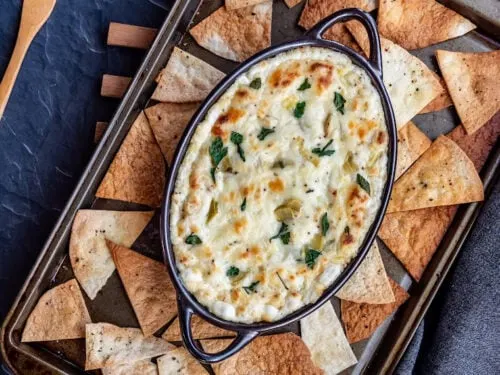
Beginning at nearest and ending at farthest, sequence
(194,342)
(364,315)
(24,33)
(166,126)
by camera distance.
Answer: (194,342)
(166,126)
(364,315)
(24,33)

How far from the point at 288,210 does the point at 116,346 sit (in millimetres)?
1058

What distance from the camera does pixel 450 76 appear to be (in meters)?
3.17

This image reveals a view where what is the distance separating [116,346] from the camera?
3131 millimetres

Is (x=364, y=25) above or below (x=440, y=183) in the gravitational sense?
above

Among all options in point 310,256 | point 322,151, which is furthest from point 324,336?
point 322,151

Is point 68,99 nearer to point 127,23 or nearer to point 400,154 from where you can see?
point 127,23

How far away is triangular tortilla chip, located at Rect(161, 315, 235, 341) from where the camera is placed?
3111mm

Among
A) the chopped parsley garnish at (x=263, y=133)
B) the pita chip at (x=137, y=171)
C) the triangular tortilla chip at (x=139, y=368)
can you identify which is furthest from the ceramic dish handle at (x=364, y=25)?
the triangular tortilla chip at (x=139, y=368)

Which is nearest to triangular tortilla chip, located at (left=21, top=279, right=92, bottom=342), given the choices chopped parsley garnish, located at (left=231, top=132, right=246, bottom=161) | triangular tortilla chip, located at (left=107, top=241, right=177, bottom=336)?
triangular tortilla chip, located at (left=107, top=241, right=177, bottom=336)

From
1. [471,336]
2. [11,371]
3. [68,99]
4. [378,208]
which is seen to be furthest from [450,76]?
[11,371]

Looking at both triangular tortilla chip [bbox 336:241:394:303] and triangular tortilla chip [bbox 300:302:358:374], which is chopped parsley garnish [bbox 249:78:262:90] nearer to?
triangular tortilla chip [bbox 336:241:394:303]

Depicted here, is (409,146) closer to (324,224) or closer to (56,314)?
(324,224)

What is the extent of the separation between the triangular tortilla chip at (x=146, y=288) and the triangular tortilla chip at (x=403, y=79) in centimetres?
131

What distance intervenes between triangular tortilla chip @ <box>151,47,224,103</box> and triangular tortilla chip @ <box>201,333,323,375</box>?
3.75 ft
